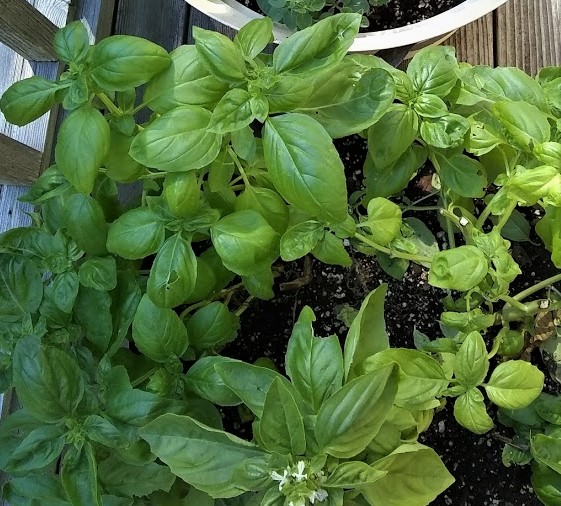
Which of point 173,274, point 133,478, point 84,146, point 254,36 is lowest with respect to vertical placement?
point 133,478

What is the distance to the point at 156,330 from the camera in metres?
0.72

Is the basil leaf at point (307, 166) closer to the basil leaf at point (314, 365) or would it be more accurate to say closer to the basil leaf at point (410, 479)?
the basil leaf at point (314, 365)

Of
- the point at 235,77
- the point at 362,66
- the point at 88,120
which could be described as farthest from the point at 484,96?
the point at 88,120

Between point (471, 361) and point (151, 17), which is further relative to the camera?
point (151, 17)

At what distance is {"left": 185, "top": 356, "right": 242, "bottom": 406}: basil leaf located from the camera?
0.73 meters

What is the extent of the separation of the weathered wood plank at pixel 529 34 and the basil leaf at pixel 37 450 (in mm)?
821

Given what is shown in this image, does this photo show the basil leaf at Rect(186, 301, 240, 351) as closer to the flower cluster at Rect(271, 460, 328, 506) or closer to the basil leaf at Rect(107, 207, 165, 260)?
the basil leaf at Rect(107, 207, 165, 260)

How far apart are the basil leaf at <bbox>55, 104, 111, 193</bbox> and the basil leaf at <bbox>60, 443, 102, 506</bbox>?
25 cm

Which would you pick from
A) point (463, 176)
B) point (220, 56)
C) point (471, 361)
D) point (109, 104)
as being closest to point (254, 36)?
point (220, 56)

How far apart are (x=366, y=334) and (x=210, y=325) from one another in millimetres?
185

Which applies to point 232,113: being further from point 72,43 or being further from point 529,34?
point 529,34

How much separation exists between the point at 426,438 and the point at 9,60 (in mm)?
786

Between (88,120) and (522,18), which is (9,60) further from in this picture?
(522,18)

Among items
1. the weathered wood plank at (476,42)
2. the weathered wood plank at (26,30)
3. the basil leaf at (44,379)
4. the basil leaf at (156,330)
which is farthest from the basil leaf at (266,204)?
the weathered wood plank at (476,42)
